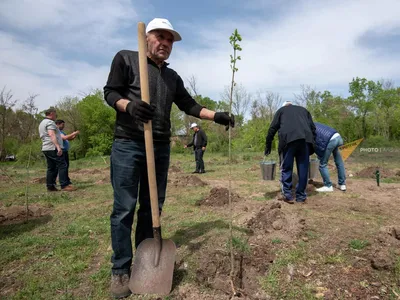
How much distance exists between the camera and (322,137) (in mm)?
5238

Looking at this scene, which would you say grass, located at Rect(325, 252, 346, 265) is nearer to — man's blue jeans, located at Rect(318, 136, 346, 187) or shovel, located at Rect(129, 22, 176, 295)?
shovel, located at Rect(129, 22, 176, 295)

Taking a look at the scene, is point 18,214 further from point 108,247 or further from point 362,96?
point 362,96

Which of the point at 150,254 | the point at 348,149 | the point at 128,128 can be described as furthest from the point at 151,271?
the point at 348,149

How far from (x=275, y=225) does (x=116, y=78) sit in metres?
2.53

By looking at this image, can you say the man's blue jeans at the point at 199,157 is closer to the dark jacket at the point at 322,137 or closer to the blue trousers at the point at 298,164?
the dark jacket at the point at 322,137

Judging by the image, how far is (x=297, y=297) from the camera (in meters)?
2.06

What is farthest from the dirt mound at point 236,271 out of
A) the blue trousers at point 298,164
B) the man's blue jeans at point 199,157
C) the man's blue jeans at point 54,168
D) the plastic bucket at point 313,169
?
the man's blue jeans at point 199,157

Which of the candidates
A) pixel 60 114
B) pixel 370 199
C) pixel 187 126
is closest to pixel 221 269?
pixel 370 199

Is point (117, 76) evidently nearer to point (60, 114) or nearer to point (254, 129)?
point (254, 129)

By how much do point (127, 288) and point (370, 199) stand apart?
4843 mm

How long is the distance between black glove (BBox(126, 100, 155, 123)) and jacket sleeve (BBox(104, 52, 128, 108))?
20 cm

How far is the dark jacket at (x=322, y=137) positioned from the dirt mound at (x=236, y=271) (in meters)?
3.35

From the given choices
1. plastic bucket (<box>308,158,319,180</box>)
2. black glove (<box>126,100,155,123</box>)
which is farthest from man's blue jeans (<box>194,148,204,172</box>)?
black glove (<box>126,100,155,123</box>)

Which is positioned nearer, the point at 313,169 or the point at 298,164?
the point at 298,164
